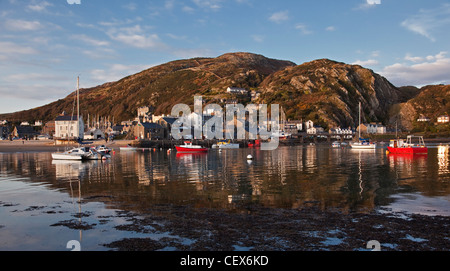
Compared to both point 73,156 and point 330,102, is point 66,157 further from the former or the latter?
point 330,102

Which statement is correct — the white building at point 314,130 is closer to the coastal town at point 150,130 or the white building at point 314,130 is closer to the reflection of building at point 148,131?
the coastal town at point 150,130

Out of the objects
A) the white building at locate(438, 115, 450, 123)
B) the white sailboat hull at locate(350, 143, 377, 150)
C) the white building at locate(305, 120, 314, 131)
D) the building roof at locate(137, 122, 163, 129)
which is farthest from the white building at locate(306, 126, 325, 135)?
the building roof at locate(137, 122, 163, 129)

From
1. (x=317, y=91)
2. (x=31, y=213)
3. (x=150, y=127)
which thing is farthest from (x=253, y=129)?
(x=31, y=213)

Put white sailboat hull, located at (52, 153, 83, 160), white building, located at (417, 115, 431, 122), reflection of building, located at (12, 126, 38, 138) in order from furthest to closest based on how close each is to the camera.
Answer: white building, located at (417, 115, 431, 122)
reflection of building, located at (12, 126, 38, 138)
white sailboat hull, located at (52, 153, 83, 160)

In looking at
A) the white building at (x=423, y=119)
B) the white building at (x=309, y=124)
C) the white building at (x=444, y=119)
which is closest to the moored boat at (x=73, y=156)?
the white building at (x=309, y=124)

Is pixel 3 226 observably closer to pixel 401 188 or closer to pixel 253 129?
pixel 401 188

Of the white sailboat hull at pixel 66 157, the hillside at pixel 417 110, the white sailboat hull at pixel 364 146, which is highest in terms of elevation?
the hillside at pixel 417 110

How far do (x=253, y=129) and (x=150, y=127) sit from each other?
41591 mm

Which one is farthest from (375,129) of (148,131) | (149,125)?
(148,131)

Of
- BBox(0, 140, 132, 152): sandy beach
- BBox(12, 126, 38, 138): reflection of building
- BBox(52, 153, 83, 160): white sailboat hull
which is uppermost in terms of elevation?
BBox(12, 126, 38, 138): reflection of building

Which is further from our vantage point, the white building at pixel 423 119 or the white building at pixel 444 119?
the white building at pixel 423 119

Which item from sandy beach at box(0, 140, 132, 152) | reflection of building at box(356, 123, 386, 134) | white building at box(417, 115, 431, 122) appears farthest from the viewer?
white building at box(417, 115, 431, 122)

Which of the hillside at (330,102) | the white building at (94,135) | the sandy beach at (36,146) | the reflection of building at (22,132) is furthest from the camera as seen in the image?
the hillside at (330,102)

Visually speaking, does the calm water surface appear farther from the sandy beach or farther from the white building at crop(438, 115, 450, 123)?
the white building at crop(438, 115, 450, 123)
